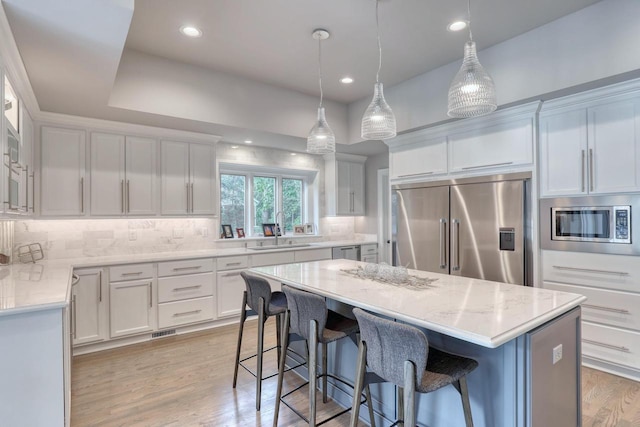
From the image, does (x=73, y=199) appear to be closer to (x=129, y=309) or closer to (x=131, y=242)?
(x=131, y=242)

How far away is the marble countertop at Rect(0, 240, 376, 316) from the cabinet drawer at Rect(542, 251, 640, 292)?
3.33 m

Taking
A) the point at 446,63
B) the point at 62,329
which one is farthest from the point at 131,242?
the point at 446,63

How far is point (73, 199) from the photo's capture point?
3.43 meters

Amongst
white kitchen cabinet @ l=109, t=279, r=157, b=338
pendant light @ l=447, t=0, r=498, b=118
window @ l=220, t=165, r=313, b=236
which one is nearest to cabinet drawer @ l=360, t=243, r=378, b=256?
window @ l=220, t=165, r=313, b=236

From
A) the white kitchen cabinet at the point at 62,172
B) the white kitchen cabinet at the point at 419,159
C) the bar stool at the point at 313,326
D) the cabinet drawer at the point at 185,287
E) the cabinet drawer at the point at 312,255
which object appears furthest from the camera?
the cabinet drawer at the point at 312,255

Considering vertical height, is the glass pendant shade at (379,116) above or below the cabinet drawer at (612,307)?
above

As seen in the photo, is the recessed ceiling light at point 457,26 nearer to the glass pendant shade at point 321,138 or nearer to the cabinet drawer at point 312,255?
the glass pendant shade at point 321,138

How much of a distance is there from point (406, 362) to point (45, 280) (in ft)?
7.75

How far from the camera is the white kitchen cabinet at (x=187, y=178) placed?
13.0 ft

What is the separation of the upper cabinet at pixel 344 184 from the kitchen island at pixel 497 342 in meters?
3.54

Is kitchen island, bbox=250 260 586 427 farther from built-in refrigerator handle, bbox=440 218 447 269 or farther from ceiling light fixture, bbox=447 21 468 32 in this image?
ceiling light fixture, bbox=447 21 468 32

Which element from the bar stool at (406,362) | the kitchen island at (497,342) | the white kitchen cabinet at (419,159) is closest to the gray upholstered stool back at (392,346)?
the bar stool at (406,362)

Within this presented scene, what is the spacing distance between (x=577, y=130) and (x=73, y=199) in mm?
4832

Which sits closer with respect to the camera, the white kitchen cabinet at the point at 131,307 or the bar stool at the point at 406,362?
the bar stool at the point at 406,362
